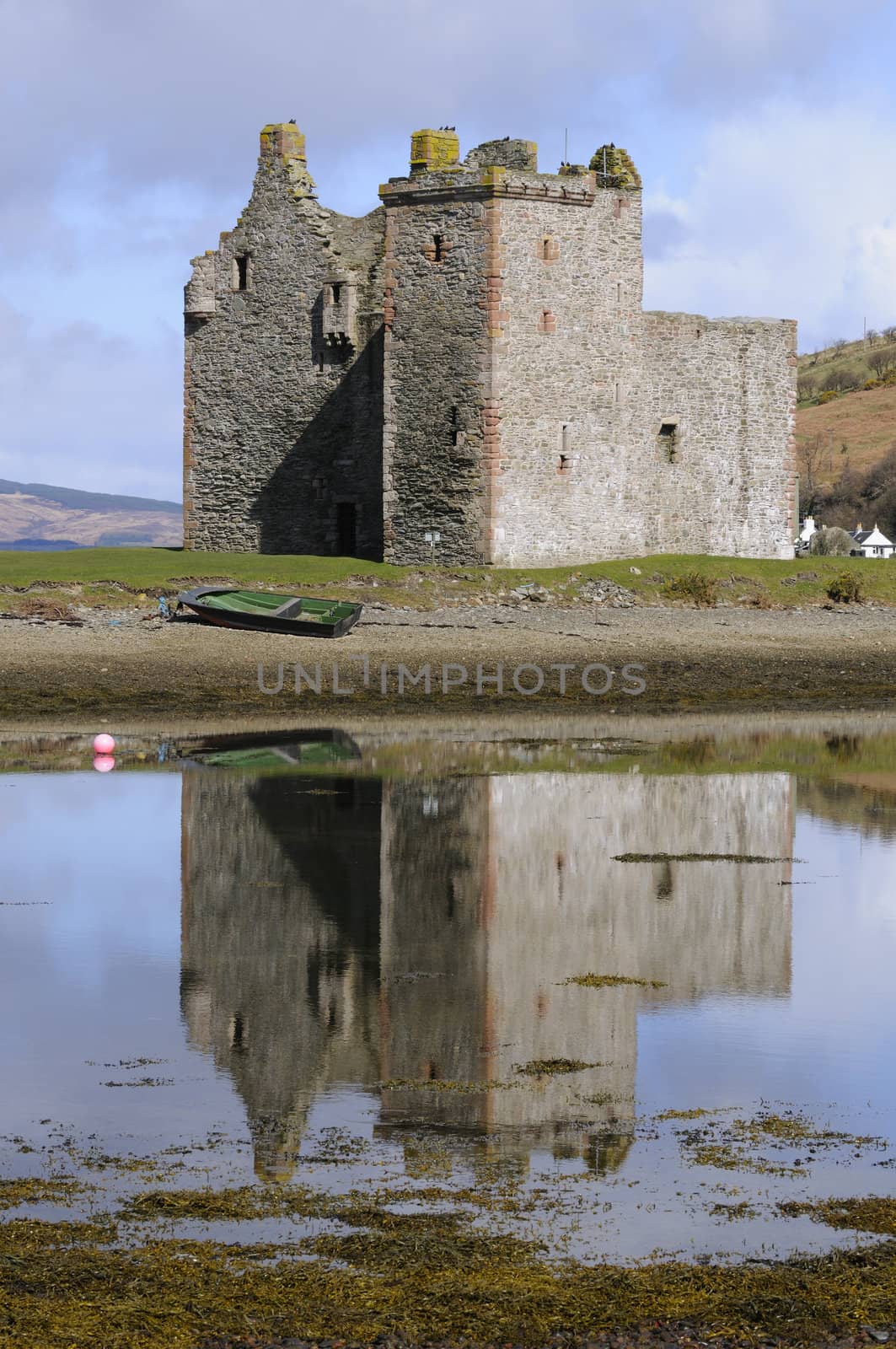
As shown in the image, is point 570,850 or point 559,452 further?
point 559,452

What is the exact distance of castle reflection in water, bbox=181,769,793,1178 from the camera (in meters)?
8.38

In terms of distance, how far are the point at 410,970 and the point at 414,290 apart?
85.5ft

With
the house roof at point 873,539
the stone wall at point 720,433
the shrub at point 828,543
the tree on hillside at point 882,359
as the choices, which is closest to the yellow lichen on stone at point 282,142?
the stone wall at point 720,433

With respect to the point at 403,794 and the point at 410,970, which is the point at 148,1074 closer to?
the point at 410,970

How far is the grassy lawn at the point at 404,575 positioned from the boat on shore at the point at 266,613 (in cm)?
221

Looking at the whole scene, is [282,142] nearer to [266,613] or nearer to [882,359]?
[266,613]

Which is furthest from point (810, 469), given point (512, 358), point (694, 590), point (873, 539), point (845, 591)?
point (512, 358)

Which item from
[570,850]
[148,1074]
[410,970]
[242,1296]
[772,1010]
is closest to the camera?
[242,1296]

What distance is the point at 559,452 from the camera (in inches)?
1407

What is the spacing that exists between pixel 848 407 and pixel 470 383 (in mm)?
67014

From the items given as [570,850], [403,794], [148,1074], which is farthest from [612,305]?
[148,1074]

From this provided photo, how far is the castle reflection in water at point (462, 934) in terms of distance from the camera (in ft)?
27.5

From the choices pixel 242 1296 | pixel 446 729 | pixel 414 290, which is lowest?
pixel 242 1296

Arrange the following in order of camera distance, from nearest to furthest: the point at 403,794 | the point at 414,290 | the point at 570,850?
the point at 570,850 → the point at 403,794 → the point at 414,290
